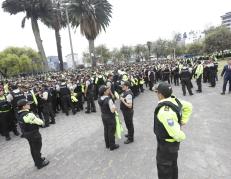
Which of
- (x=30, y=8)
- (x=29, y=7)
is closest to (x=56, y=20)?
(x=30, y=8)

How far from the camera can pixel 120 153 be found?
18.4 feet

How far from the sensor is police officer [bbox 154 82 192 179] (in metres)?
3.02

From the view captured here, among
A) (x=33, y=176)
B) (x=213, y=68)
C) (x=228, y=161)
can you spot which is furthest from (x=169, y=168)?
(x=213, y=68)

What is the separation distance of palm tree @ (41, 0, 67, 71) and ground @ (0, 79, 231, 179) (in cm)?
2649

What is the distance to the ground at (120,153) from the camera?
15.0 ft

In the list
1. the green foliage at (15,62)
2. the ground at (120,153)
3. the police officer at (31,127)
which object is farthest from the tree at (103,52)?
the police officer at (31,127)

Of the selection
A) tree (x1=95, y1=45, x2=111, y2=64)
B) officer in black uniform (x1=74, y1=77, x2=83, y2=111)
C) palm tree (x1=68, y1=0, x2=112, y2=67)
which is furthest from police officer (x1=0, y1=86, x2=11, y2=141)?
tree (x1=95, y1=45, x2=111, y2=64)

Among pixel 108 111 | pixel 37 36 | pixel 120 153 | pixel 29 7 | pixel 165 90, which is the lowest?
pixel 120 153

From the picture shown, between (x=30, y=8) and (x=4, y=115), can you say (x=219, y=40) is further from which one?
(x=4, y=115)

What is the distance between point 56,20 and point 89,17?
6626mm

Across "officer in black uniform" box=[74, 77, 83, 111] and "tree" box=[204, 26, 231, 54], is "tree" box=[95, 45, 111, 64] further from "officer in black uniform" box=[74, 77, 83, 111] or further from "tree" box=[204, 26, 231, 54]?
"officer in black uniform" box=[74, 77, 83, 111]

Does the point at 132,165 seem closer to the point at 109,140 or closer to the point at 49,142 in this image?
the point at 109,140

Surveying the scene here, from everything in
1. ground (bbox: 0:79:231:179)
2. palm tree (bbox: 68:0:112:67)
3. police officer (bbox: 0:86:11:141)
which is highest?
palm tree (bbox: 68:0:112:67)

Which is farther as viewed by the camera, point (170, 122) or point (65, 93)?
point (65, 93)
